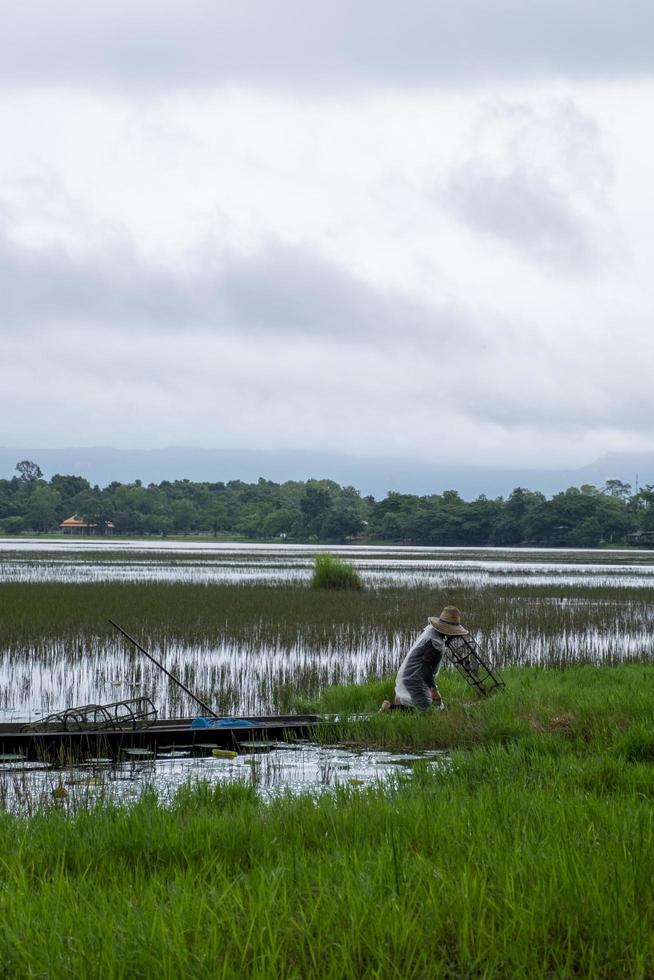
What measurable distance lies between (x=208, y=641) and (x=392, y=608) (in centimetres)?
743

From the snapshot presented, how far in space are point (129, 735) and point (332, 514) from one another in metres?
107

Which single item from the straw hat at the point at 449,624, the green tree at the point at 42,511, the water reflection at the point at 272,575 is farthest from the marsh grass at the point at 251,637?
the green tree at the point at 42,511

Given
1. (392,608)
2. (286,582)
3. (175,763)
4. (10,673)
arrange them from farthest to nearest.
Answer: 1. (286,582)
2. (392,608)
3. (10,673)
4. (175,763)

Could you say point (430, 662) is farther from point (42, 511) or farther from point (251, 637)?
point (42, 511)

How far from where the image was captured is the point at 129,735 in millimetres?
10281

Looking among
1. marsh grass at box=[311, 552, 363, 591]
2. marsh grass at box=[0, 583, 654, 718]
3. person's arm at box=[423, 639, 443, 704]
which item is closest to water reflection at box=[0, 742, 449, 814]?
person's arm at box=[423, 639, 443, 704]

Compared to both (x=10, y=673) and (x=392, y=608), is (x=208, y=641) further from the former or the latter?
(x=392, y=608)

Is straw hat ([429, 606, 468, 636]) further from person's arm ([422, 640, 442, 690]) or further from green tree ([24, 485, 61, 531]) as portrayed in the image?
green tree ([24, 485, 61, 531])

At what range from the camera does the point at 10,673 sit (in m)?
16.0

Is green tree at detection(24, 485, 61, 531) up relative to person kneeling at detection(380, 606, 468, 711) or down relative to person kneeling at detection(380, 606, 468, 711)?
up

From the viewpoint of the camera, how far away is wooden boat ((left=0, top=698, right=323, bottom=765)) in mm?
9938

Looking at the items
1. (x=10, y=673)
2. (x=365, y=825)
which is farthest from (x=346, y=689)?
(x=365, y=825)

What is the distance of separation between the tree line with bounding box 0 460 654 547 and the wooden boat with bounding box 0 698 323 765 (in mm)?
90259

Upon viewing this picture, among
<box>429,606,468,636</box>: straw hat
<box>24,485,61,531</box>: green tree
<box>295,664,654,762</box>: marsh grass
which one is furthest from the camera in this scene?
<box>24,485,61,531</box>: green tree
